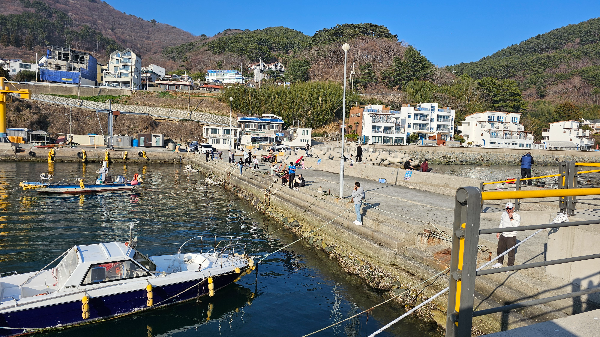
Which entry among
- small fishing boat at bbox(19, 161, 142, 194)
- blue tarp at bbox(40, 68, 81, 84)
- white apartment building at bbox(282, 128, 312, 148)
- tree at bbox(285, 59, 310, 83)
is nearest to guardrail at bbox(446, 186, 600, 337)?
small fishing boat at bbox(19, 161, 142, 194)

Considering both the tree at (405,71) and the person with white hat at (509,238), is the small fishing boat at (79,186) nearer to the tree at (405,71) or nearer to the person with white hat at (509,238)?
the person with white hat at (509,238)

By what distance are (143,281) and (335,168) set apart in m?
28.0

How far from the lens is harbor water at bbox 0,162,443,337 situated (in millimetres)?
12766

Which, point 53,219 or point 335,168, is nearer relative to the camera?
point 53,219

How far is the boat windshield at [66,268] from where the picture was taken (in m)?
12.5

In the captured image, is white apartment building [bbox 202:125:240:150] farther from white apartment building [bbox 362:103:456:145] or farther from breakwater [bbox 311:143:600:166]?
white apartment building [bbox 362:103:456:145]

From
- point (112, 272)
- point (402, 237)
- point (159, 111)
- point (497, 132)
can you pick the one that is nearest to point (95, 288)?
point (112, 272)

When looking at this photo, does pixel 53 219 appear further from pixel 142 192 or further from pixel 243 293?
pixel 243 293

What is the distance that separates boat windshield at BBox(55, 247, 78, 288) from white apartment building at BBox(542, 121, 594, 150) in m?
105

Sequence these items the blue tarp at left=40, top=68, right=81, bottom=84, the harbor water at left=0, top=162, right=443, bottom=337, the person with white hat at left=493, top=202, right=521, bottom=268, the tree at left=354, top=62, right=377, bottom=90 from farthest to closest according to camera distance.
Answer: the tree at left=354, top=62, right=377, bottom=90 < the blue tarp at left=40, top=68, right=81, bottom=84 < the harbor water at left=0, top=162, right=443, bottom=337 < the person with white hat at left=493, top=202, right=521, bottom=268

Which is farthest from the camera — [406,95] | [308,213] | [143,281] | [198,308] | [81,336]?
[406,95]

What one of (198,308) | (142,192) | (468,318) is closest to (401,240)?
(198,308)

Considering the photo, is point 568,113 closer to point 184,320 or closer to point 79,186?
point 79,186

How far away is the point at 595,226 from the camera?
583 cm
